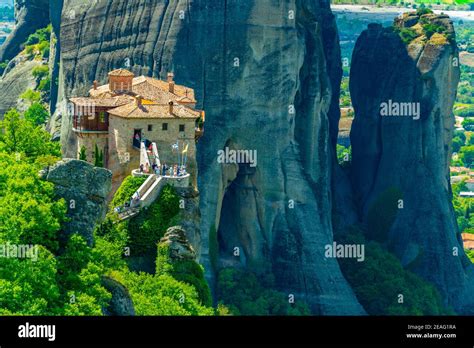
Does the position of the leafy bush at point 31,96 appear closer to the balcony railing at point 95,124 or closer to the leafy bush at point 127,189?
the balcony railing at point 95,124

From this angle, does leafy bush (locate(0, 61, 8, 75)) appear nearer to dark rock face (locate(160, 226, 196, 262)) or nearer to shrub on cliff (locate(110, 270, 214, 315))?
dark rock face (locate(160, 226, 196, 262))

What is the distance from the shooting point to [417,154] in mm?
131875

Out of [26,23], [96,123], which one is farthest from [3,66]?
[96,123]

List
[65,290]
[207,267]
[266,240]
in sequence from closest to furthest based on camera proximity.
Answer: [65,290] < [207,267] < [266,240]

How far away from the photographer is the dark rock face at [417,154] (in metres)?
130

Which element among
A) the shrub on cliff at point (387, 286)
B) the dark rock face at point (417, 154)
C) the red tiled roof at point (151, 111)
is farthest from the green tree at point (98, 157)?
the dark rock face at point (417, 154)

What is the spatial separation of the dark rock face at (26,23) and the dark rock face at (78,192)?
94492mm

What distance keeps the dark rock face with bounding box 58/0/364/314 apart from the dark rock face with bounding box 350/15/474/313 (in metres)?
11.0

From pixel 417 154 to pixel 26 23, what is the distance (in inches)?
1519

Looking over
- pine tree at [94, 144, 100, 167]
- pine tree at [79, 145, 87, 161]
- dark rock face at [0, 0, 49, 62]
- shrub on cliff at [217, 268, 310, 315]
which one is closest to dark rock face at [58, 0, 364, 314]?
shrub on cliff at [217, 268, 310, 315]

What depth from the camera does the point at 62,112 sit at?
391 feet

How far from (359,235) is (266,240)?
45.7 feet
